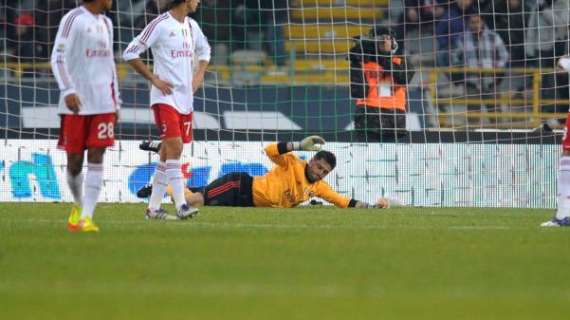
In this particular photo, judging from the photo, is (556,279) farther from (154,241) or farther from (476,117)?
(476,117)

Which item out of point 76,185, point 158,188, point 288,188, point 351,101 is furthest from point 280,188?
point 76,185

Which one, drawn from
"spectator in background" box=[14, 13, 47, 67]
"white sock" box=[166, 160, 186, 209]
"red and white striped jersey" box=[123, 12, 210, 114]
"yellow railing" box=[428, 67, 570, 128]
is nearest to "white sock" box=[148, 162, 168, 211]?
"white sock" box=[166, 160, 186, 209]

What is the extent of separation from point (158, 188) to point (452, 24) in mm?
10665

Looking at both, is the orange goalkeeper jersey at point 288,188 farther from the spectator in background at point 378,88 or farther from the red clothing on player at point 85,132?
the red clothing on player at point 85,132

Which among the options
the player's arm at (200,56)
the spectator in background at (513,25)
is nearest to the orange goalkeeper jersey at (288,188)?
the player's arm at (200,56)

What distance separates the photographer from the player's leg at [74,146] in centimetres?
1120

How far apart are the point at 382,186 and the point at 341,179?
1.89 ft

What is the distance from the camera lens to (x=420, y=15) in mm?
24281

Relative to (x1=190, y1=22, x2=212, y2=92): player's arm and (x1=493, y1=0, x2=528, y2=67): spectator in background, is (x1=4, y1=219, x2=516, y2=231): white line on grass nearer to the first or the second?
(x1=190, y1=22, x2=212, y2=92): player's arm

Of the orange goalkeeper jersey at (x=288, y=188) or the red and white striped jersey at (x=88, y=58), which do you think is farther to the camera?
the orange goalkeeper jersey at (x=288, y=188)

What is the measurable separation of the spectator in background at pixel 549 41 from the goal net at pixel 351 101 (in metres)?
0.04

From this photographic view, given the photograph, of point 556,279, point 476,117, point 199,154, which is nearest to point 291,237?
point 556,279

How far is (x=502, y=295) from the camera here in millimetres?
7777

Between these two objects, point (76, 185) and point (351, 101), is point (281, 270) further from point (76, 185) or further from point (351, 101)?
point (351, 101)
